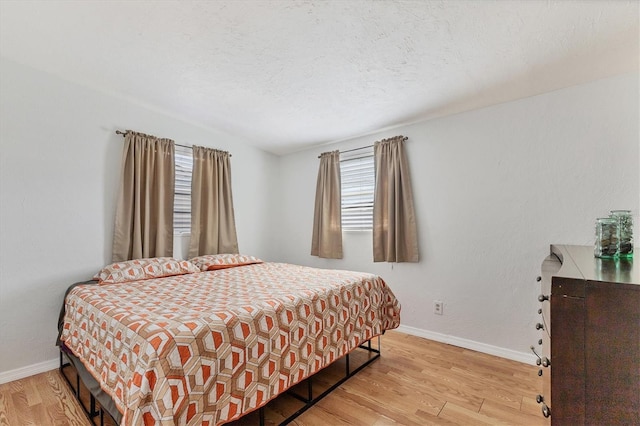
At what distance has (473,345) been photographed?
268 cm

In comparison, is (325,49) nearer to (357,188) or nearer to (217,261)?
(357,188)

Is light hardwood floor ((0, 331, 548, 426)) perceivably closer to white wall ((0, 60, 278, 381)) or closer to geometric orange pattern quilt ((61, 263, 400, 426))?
geometric orange pattern quilt ((61, 263, 400, 426))

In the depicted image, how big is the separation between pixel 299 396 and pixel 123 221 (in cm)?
217

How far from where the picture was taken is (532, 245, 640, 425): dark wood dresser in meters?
0.71

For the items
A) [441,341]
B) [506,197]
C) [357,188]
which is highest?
[357,188]

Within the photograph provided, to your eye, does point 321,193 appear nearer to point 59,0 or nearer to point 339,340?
point 339,340

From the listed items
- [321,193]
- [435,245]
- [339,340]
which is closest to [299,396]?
[339,340]

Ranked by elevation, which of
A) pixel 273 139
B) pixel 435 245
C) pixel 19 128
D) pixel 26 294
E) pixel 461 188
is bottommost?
pixel 26 294

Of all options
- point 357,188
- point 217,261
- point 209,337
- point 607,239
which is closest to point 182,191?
point 217,261

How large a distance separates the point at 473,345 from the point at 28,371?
3676 mm

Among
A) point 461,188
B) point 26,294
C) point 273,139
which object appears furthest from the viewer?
point 273,139

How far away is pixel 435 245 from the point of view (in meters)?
2.96

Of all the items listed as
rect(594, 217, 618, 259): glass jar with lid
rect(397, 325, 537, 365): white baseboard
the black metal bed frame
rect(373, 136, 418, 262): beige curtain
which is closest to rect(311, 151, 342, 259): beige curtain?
rect(373, 136, 418, 262): beige curtain

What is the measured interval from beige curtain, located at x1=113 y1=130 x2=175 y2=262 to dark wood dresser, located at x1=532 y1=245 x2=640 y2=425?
119 inches
